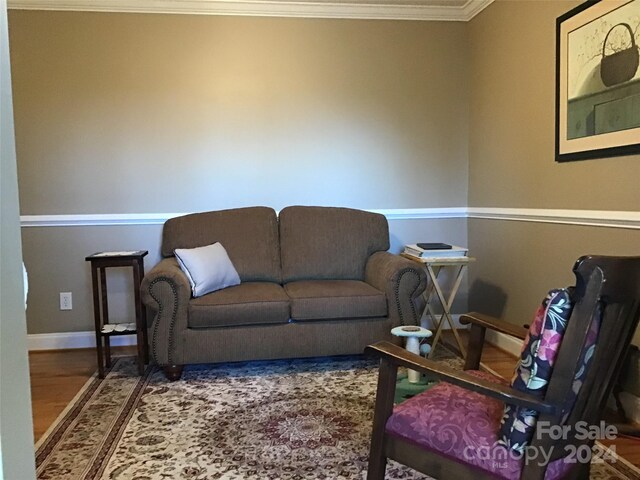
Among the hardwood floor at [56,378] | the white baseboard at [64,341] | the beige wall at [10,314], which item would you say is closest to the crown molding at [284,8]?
the white baseboard at [64,341]

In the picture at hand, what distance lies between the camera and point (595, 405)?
1.28 metres

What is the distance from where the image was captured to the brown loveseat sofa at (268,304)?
2.85 m

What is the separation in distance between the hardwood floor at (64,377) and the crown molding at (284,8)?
2.35 meters

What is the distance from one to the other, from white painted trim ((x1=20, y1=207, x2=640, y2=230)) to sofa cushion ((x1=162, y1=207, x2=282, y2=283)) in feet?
0.84

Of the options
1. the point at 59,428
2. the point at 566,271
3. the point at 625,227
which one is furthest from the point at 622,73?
the point at 59,428

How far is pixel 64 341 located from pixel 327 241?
6.53ft

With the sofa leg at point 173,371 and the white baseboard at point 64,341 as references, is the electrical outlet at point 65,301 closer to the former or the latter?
the white baseboard at point 64,341

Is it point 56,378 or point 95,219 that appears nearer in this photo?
point 56,378

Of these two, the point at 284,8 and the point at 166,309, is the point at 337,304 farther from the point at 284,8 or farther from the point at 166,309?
the point at 284,8

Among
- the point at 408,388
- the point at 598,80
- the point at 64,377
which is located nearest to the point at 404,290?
the point at 408,388

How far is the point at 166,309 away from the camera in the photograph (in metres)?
2.83

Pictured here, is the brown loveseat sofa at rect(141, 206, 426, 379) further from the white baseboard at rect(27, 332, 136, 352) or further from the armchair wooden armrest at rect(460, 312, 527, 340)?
the armchair wooden armrest at rect(460, 312, 527, 340)

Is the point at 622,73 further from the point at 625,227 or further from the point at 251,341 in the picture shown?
the point at 251,341

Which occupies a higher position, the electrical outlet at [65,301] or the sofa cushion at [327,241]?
the sofa cushion at [327,241]
